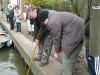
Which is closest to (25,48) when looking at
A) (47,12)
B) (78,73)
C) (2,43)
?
(2,43)

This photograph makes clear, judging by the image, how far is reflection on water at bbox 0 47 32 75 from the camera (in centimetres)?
786

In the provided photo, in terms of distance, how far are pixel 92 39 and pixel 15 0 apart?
26274 mm

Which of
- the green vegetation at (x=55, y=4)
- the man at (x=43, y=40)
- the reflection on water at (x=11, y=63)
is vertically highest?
the green vegetation at (x=55, y=4)

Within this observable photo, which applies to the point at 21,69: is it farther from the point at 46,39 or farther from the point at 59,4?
the point at 59,4

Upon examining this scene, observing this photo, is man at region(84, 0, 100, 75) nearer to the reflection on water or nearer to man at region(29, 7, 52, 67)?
man at region(29, 7, 52, 67)

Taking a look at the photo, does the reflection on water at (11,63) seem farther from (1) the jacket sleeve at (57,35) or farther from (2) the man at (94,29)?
(2) the man at (94,29)

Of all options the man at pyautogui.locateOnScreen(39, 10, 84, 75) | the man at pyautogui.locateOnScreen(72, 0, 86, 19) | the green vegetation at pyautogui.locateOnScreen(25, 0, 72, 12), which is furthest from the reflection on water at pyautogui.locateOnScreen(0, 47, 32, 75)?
the green vegetation at pyautogui.locateOnScreen(25, 0, 72, 12)

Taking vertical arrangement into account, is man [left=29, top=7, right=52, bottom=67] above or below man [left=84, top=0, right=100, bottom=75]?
below

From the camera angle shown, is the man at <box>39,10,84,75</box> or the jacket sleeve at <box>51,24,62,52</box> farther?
the man at <box>39,10,84,75</box>

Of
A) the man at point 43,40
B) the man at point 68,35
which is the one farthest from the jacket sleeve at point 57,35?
the man at point 43,40

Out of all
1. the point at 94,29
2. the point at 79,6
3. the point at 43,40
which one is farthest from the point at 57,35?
the point at 43,40

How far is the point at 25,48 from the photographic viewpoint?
8.36 meters

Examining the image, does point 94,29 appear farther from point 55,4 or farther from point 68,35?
point 55,4

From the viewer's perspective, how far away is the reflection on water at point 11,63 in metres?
7.86
